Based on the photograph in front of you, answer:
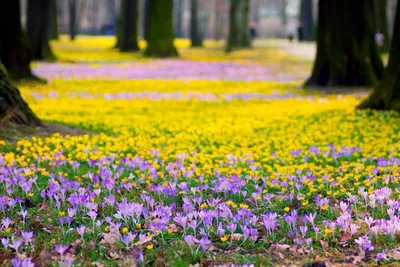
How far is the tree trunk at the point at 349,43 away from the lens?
52.9ft

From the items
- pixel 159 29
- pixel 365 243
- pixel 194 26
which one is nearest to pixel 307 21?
pixel 194 26

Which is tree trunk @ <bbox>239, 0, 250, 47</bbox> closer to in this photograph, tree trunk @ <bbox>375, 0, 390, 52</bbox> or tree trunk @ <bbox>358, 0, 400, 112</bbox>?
tree trunk @ <bbox>375, 0, 390, 52</bbox>

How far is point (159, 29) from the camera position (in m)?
32.5

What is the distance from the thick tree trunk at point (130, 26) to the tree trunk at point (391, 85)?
2724 centimetres

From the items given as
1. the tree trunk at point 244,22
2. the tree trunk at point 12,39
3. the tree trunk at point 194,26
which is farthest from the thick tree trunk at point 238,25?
the tree trunk at point 12,39

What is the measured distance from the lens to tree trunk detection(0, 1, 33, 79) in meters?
17.1

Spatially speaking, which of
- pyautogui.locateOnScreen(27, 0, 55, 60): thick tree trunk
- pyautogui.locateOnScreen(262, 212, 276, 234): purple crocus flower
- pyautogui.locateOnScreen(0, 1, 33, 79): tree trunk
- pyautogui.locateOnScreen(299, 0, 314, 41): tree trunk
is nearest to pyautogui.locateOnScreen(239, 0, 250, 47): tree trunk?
pyautogui.locateOnScreen(299, 0, 314, 41): tree trunk

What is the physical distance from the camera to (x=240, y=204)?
5176mm

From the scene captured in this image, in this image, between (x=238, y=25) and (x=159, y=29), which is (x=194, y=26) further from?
(x=159, y=29)

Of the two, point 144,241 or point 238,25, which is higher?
point 238,25

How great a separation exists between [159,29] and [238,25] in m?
12.2

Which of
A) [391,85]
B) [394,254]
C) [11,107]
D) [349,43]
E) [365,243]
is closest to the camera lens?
[394,254]

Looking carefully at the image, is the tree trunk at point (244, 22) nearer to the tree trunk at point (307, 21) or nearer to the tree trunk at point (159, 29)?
the tree trunk at point (307, 21)

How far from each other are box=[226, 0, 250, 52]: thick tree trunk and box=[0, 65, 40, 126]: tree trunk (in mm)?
32430
